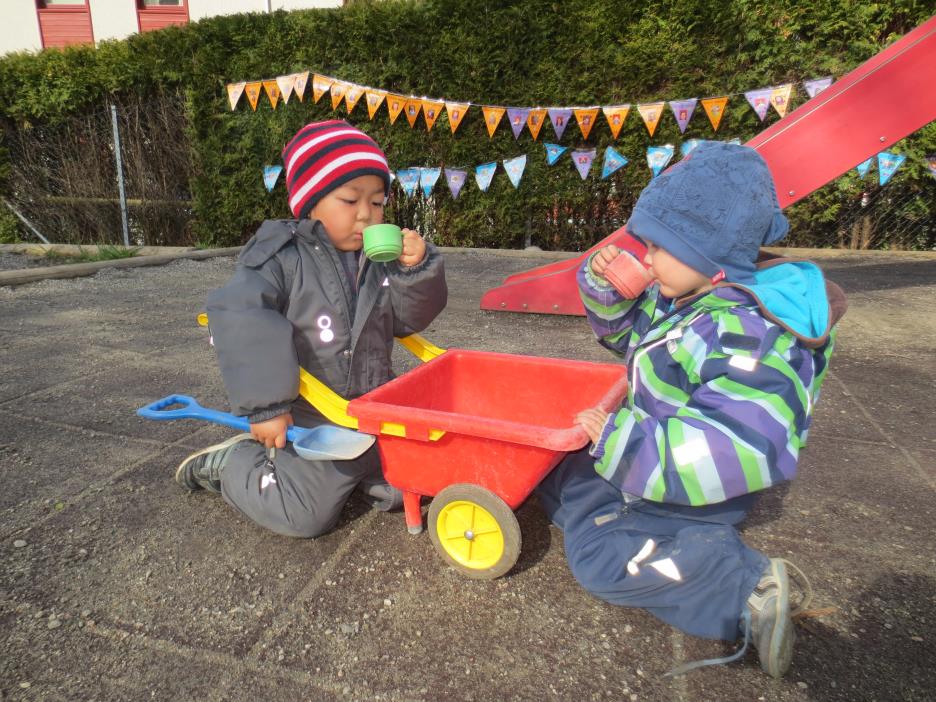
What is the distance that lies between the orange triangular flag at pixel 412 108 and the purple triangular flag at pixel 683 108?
9.60 feet

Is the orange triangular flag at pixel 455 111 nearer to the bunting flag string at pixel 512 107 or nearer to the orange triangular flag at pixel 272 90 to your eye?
the bunting flag string at pixel 512 107

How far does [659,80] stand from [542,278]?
3854mm

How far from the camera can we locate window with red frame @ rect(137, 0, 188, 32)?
578 inches

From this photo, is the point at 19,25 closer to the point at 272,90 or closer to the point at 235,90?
the point at 235,90

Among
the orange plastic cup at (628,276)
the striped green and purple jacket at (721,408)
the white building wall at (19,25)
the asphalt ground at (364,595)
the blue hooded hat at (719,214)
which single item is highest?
the white building wall at (19,25)

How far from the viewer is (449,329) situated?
430cm

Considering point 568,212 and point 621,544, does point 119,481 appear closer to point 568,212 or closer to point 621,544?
point 621,544

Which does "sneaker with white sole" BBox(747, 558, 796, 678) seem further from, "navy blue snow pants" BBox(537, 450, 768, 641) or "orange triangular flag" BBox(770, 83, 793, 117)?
"orange triangular flag" BBox(770, 83, 793, 117)

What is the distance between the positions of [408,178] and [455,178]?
0.63 m

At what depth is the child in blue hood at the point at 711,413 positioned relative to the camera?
1362 mm

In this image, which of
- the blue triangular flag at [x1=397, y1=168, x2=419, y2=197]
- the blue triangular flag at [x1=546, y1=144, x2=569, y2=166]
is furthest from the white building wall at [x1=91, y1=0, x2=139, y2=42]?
the blue triangular flag at [x1=546, y1=144, x2=569, y2=166]

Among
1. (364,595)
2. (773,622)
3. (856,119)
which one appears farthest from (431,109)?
(773,622)

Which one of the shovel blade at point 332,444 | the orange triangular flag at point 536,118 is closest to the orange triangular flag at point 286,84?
the orange triangular flag at point 536,118

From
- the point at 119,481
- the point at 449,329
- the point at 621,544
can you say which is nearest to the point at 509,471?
the point at 621,544
